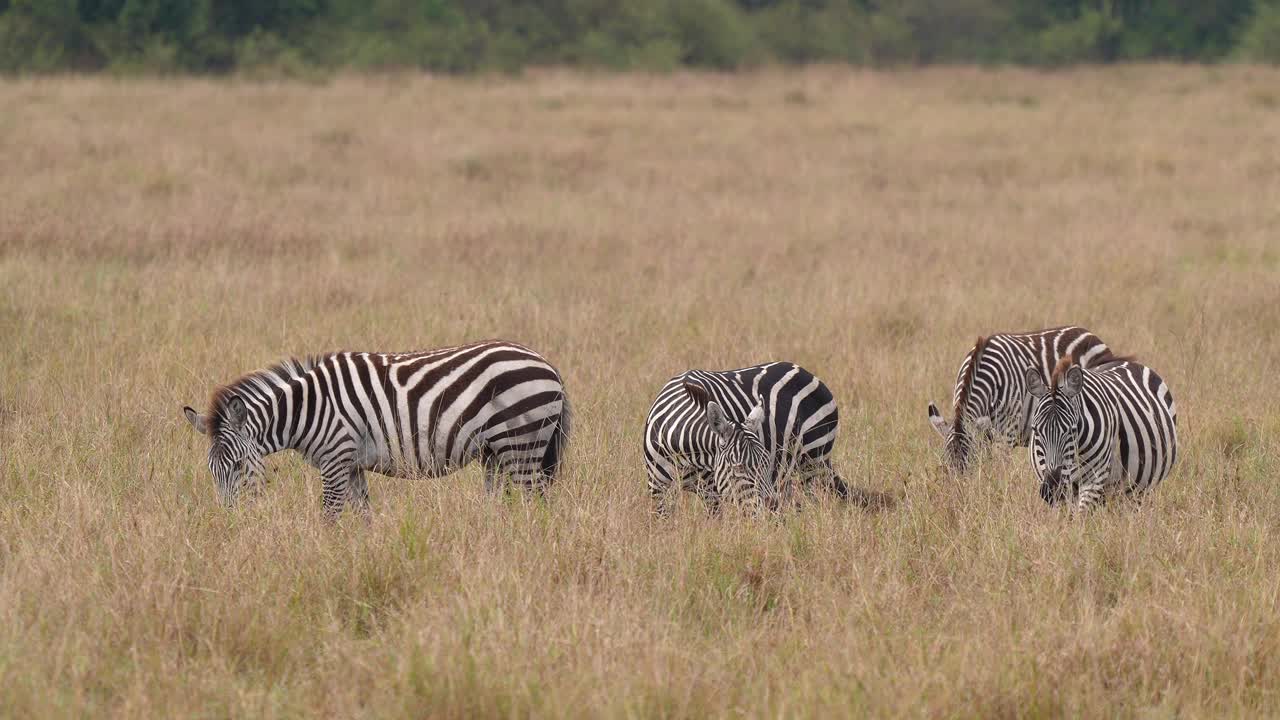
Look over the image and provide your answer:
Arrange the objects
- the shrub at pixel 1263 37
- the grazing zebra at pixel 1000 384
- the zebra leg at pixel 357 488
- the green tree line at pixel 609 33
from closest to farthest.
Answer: the zebra leg at pixel 357 488, the grazing zebra at pixel 1000 384, the green tree line at pixel 609 33, the shrub at pixel 1263 37

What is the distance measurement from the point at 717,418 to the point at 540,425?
897 mm

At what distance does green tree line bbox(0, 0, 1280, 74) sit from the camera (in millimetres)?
32812

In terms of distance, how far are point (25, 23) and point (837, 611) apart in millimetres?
32549

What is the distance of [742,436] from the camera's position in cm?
503

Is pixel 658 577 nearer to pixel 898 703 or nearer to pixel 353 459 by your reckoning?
pixel 898 703

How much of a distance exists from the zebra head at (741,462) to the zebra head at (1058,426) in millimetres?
1071

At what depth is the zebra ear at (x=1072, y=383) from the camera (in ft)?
16.8

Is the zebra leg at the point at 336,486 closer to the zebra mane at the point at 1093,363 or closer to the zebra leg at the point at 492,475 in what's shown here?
the zebra leg at the point at 492,475

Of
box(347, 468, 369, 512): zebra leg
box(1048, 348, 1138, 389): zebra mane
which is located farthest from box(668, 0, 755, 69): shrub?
box(347, 468, 369, 512): zebra leg

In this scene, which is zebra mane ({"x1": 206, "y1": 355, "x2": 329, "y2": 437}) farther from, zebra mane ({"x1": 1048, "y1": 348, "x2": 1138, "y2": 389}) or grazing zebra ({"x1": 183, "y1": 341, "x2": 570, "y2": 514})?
zebra mane ({"x1": 1048, "y1": 348, "x2": 1138, "y2": 389})

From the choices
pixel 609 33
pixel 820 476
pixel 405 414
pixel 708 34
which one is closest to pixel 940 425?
pixel 820 476

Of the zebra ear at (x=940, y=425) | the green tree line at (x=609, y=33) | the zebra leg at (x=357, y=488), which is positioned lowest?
the zebra leg at (x=357, y=488)

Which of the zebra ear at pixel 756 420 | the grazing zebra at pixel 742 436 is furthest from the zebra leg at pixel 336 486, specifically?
the zebra ear at pixel 756 420

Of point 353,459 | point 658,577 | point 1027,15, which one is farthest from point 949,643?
point 1027,15
